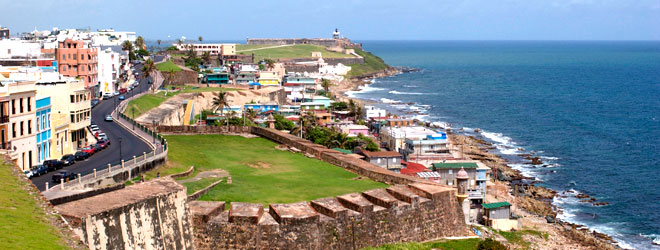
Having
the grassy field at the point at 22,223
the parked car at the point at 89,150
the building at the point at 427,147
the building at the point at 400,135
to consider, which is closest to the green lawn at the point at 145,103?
the parked car at the point at 89,150

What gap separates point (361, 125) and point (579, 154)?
2360 centimetres

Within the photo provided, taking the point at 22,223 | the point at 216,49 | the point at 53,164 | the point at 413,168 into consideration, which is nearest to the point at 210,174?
the point at 53,164

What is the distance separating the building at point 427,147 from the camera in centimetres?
6419

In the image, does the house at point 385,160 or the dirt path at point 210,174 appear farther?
the house at point 385,160

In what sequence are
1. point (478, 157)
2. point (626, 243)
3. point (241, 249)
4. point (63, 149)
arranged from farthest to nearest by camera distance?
point (478, 157) → point (626, 243) → point (63, 149) → point (241, 249)

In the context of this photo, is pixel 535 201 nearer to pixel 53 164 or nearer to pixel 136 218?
pixel 53 164

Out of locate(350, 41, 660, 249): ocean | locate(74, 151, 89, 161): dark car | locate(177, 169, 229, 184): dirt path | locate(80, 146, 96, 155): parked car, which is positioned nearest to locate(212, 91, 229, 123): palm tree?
locate(350, 41, 660, 249): ocean

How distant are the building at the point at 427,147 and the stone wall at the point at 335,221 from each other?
29484mm

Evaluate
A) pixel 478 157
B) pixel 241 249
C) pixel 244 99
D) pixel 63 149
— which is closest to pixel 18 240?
pixel 241 249

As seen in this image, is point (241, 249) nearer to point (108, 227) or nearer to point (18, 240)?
point (108, 227)

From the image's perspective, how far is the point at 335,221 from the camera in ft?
96.3

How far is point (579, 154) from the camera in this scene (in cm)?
7844

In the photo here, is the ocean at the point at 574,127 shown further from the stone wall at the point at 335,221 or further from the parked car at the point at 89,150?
the parked car at the point at 89,150

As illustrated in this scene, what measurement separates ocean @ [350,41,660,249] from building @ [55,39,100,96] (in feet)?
140
